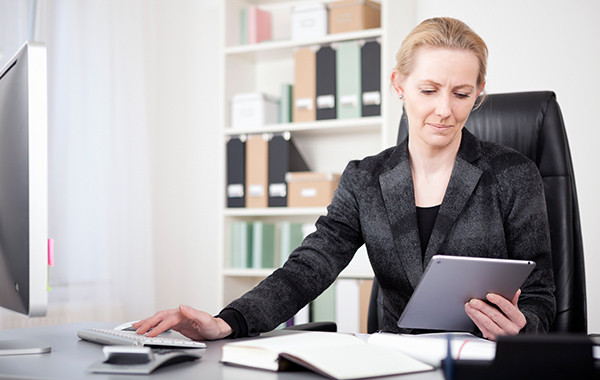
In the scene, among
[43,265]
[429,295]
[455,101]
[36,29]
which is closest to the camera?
[43,265]

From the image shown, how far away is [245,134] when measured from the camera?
11.4 feet

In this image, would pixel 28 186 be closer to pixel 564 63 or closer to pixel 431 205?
pixel 431 205

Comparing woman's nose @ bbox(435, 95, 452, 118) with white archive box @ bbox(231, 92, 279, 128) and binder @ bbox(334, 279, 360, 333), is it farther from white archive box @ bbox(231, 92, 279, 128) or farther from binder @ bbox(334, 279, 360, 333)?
white archive box @ bbox(231, 92, 279, 128)

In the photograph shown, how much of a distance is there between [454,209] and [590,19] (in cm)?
186

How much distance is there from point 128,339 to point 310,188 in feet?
7.01

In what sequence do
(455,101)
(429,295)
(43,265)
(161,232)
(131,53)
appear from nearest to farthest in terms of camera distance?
(43,265)
(429,295)
(455,101)
(131,53)
(161,232)

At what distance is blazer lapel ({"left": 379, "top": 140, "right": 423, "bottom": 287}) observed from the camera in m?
1.57

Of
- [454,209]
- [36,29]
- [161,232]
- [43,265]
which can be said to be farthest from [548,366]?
[161,232]

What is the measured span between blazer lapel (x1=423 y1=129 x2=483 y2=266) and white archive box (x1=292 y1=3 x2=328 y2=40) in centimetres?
181

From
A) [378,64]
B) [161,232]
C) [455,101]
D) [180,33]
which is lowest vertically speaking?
[161,232]

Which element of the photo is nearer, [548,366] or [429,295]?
[548,366]

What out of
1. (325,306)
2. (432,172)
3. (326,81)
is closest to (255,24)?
(326,81)

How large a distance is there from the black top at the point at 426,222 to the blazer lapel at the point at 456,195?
1.7 inches

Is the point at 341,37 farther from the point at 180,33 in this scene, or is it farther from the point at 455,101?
the point at 455,101
